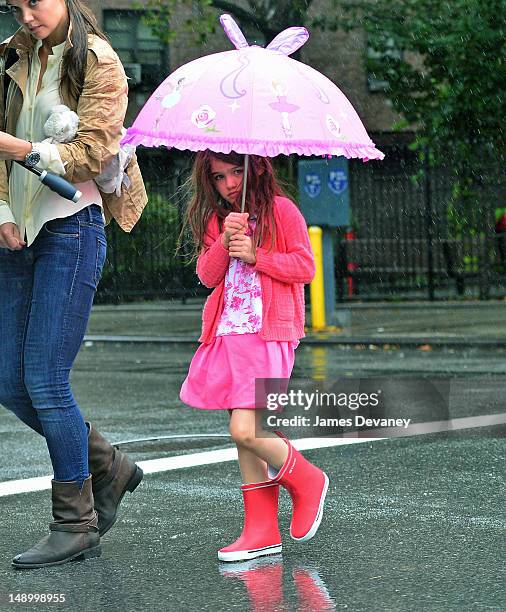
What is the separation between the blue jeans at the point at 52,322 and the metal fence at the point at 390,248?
1701cm

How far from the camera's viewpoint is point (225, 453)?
Result: 7758mm

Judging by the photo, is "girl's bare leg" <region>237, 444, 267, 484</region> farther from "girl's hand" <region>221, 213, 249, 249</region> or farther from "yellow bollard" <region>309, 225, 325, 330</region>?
"yellow bollard" <region>309, 225, 325, 330</region>

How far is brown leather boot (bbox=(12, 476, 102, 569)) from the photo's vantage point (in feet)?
16.2

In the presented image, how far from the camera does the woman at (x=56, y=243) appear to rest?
4922mm

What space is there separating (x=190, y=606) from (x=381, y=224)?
2052cm

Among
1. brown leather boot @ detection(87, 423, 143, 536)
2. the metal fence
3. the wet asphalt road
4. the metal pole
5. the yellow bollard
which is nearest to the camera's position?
the wet asphalt road

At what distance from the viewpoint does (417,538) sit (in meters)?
5.36

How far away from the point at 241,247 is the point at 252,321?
0.29m

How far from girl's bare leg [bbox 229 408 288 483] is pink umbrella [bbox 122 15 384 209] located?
3.07ft

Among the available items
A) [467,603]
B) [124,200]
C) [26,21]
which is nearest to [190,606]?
[467,603]

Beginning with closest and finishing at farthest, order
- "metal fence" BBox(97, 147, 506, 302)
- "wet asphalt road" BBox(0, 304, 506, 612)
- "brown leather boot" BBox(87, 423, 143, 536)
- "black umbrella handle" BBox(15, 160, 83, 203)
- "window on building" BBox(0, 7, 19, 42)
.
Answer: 1. "wet asphalt road" BBox(0, 304, 506, 612)
2. "black umbrella handle" BBox(15, 160, 83, 203)
3. "brown leather boot" BBox(87, 423, 143, 536)
4. "metal fence" BBox(97, 147, 506, 302)
5. "window on building" BBox(0, 7, 19, 42)

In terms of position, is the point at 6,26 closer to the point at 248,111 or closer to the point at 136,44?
the point at 136,44

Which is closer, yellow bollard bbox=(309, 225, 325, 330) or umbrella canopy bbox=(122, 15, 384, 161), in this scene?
umbrella canopy bbox=(122, 15, 384, 161)

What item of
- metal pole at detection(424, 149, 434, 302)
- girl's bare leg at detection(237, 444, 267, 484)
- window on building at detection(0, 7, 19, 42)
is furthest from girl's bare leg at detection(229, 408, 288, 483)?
window on building at detection(0, 7, 19, 42)
